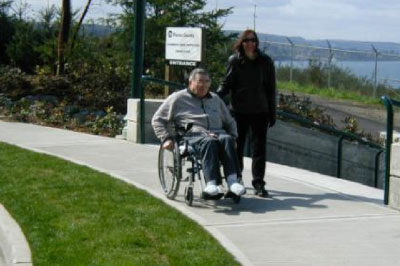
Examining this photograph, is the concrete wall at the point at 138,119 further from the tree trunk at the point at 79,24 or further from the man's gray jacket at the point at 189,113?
the tree trunk at the point at 79,24

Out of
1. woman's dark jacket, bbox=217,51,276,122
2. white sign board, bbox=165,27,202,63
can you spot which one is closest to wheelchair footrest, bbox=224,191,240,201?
woman's dark jacket, bbox=217,51,276,122

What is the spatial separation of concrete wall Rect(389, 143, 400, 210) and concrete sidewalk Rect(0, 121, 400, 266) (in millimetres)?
121

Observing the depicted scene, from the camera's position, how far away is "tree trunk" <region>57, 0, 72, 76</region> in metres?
19.5

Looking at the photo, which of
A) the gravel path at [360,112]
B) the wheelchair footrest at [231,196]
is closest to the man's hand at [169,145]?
the wheelchair footrest at [231,196]

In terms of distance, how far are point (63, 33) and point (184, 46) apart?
272 inches

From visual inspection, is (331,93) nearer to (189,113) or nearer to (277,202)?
(277,202)

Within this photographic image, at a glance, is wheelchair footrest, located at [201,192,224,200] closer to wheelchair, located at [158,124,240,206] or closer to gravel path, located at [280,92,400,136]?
wheelchair, located at [158,124,240,206]

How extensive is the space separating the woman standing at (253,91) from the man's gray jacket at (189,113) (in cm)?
30

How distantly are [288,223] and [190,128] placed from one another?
149 centimetres

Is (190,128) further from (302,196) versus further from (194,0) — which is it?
(194,0)

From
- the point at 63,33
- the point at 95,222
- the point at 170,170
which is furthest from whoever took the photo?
the point at 63,33

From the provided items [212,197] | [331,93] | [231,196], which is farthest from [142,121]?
[331,93]

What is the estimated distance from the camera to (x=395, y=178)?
8875 millimetres

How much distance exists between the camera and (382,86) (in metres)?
33.1
